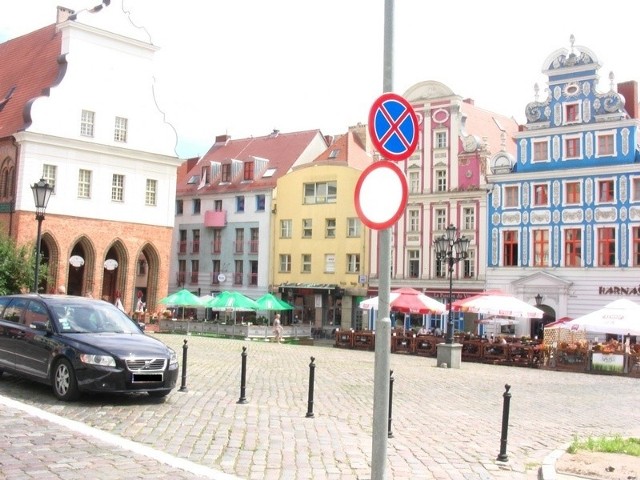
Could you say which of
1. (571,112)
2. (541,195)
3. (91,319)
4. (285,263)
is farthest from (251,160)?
(91,319)

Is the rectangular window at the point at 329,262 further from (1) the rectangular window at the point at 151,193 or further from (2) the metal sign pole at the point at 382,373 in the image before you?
(2) the metal sign pole at the point at 382,373

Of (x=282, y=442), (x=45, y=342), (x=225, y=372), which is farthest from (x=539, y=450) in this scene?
(x=225, y=372)

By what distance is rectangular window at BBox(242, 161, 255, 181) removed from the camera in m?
59.3

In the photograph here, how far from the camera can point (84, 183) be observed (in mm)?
43562

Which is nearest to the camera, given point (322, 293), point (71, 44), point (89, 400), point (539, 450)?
point (539, 450)

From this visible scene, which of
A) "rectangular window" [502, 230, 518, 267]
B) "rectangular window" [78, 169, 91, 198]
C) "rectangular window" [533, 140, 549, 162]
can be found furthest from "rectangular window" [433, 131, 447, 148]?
"rectangular window" [78, 169, 91, 198]

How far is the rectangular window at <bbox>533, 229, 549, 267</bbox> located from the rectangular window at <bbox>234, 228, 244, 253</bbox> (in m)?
22.9

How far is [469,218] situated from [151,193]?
19137mm

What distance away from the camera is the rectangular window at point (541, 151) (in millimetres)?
43000

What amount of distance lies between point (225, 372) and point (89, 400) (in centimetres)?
661

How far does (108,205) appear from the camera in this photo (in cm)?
4441

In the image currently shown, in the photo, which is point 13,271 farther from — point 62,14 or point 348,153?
point 348,153

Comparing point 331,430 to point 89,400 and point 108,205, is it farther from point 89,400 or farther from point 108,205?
point 108,205

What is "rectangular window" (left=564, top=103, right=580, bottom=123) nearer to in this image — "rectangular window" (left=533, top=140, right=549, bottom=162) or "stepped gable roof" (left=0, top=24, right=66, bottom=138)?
"rectangular window" (left=533, top=140, right=549, bottom=162)
